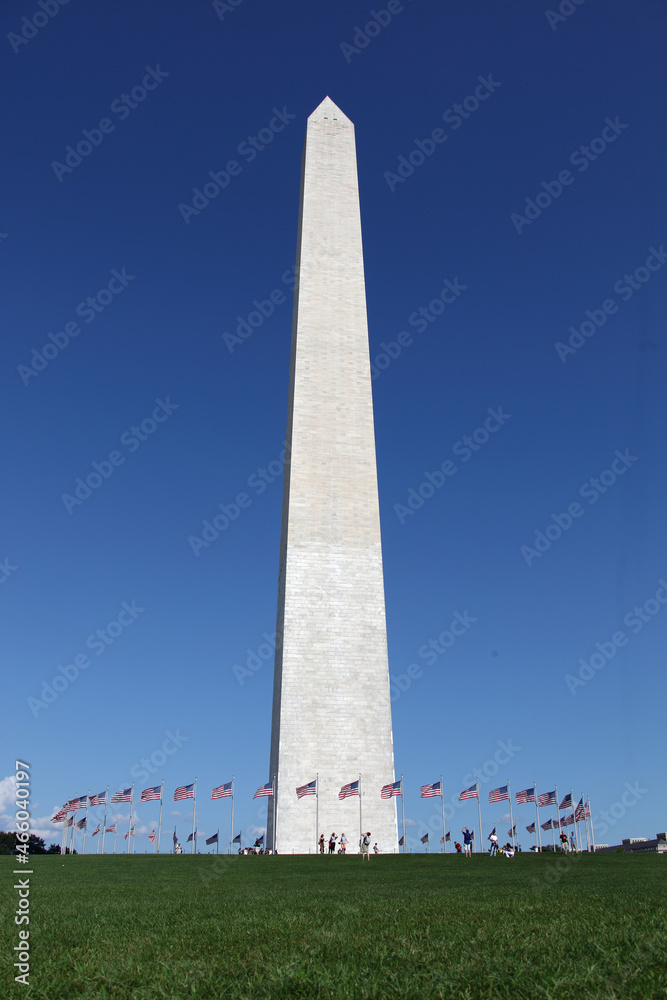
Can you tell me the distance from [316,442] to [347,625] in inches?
367

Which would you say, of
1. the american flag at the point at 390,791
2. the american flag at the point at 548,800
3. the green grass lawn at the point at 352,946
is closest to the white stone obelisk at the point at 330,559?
the american flag at the point at 390,791

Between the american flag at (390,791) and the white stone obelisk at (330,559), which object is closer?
the american flag at (390,791)

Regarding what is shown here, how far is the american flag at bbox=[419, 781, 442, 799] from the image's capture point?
1339 inches

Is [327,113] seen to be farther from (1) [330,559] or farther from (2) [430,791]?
(2) [430,791]

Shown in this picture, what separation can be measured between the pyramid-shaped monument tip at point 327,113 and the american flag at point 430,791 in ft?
124

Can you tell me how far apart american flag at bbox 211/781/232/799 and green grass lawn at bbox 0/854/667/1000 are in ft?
76.9

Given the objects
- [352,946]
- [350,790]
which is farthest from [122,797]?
[352,946]

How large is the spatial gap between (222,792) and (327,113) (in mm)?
38686

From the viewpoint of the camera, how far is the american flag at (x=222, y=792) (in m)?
33.6

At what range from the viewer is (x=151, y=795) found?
3578 centimetres

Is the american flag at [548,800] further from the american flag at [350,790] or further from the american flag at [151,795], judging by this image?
the american flag at [151,795]

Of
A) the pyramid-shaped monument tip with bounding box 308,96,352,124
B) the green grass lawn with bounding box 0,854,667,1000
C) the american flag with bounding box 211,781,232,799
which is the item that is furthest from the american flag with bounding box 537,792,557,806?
the pyramid-shaped monument tip with bounding box 308,96,352,124

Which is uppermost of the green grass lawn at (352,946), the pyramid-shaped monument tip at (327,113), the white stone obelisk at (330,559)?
the pyramid-shaped monument tip at (327,113)

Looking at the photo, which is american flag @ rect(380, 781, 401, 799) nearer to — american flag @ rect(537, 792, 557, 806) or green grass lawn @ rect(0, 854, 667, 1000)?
american flag @ rect(537, 792, 557, 806)
